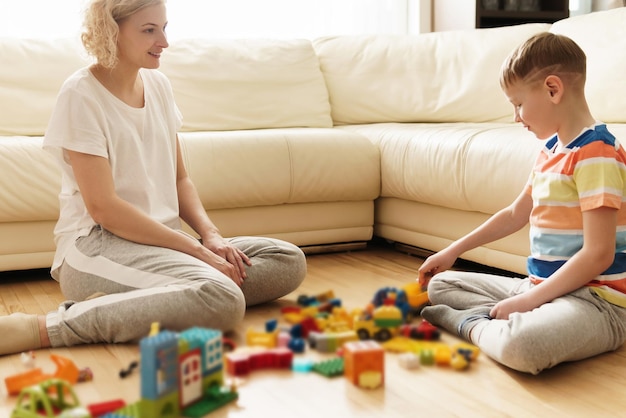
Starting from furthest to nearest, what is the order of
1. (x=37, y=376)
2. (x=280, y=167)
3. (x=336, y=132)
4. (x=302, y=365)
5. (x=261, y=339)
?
(x=336, y=132)
(x=280, y=167)
(x=261, y=339)
(x=302, y=365)
(x=37, y=376)

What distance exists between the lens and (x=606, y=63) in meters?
2.45

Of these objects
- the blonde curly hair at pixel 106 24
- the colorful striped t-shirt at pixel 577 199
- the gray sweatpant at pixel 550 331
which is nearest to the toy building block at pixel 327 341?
the gray sweatpant at pixel 550 331

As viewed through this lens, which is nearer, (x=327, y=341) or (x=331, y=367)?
(x=331, y=367)

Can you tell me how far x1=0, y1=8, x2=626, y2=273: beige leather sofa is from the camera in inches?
88.9

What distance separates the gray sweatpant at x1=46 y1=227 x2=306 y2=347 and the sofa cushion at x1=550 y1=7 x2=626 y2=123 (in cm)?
143

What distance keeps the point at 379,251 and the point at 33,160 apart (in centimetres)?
123

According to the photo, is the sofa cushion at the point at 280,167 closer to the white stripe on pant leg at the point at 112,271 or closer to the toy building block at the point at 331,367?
the white stripe on pant leg at the point at 112,271

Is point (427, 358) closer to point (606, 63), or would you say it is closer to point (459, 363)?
point (459, 363)

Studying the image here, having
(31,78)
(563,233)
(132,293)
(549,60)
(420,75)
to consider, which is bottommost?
(132,293)

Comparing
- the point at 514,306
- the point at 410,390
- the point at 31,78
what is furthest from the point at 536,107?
the point at 31,78

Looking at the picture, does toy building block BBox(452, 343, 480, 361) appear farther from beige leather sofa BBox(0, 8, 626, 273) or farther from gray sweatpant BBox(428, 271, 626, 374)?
beige leather sofa BBox(0, 8, 626, 273)

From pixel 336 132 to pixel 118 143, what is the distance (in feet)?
3.86

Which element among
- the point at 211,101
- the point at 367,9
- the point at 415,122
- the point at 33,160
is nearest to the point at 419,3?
the point at 367,9

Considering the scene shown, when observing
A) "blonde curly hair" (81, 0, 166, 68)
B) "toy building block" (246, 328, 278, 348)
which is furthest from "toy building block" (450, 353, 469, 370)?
"blonde curly hair" (81, 0, 166, 68)
